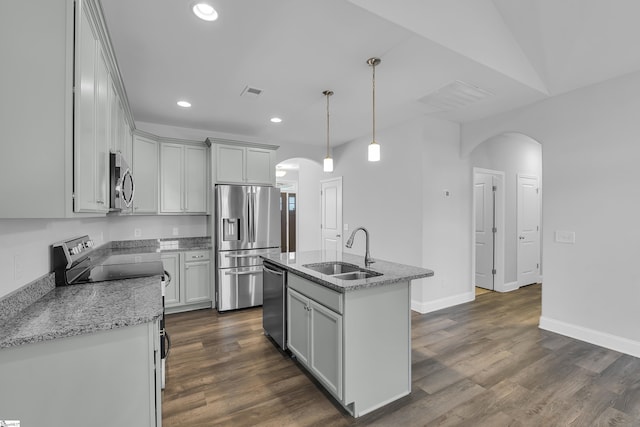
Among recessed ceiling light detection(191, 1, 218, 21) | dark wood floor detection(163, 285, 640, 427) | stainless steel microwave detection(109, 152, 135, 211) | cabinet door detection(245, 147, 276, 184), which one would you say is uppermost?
recessed ceiling light detection(191, 1, 218, 21)

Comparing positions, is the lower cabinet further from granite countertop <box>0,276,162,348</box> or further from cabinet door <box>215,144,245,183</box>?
granite countertop <box>0,276,162,348</box>

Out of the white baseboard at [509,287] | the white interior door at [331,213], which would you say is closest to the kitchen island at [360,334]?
the white interior door at [331,213]

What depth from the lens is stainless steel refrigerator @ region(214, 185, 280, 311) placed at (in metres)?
4.01

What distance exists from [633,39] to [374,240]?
3.48m

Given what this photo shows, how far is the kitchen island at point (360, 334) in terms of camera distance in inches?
75.2

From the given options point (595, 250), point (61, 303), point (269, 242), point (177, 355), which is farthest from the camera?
point (269, 242)

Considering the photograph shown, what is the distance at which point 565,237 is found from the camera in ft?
10.7

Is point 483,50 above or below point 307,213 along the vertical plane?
above

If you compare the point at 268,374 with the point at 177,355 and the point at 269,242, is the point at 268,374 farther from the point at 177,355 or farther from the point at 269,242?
the point at 269,242

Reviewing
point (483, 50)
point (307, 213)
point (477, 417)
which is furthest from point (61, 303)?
point (307, 213)

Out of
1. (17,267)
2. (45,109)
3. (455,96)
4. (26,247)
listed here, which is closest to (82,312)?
(17,267)

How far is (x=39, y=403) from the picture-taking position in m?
1.20

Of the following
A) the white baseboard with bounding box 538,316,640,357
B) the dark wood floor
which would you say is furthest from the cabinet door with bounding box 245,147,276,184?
the white baseboard with bounding box 538,316,640,357

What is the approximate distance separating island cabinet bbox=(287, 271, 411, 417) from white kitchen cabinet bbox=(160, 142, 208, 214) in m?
2.71
